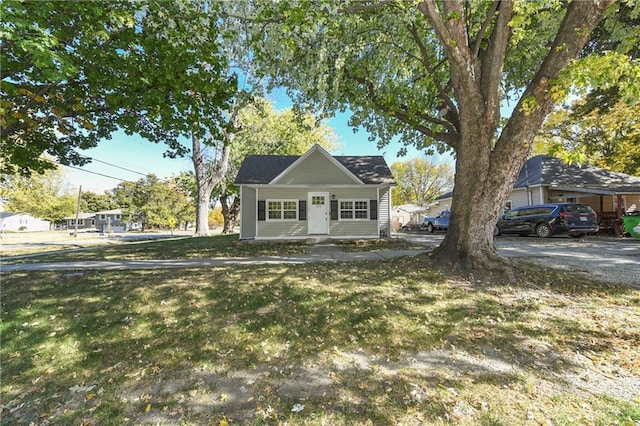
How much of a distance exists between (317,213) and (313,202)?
615 mm

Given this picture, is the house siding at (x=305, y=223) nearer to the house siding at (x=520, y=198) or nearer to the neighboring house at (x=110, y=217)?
the house siding at (x=520, y=198)

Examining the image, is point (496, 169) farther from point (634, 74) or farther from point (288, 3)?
point (288, 3)

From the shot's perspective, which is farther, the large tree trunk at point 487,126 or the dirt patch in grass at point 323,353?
the large tree trunk at point 487,126

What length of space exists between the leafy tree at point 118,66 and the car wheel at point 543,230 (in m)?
15.5

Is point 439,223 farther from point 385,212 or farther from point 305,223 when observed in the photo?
point 305,223

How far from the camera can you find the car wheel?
45.9ft

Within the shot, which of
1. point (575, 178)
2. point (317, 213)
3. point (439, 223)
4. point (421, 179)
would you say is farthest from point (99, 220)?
point (575, 178)

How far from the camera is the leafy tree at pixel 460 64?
536 cm

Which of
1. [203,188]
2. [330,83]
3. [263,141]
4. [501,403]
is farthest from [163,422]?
[263,141]

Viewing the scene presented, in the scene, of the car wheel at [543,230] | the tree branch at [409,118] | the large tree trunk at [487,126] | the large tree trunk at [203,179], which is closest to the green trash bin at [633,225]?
the car wheel at [543,230]

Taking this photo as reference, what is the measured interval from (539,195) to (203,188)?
23.3 metres

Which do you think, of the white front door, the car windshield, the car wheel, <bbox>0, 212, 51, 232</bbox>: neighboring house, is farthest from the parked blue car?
<bbox>0, 212, 51, 232</bbox>: neighboring house

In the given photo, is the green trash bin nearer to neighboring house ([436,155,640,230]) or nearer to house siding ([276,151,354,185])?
neighboring house ([436,155,640,230])

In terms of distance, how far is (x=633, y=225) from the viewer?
518 inches
